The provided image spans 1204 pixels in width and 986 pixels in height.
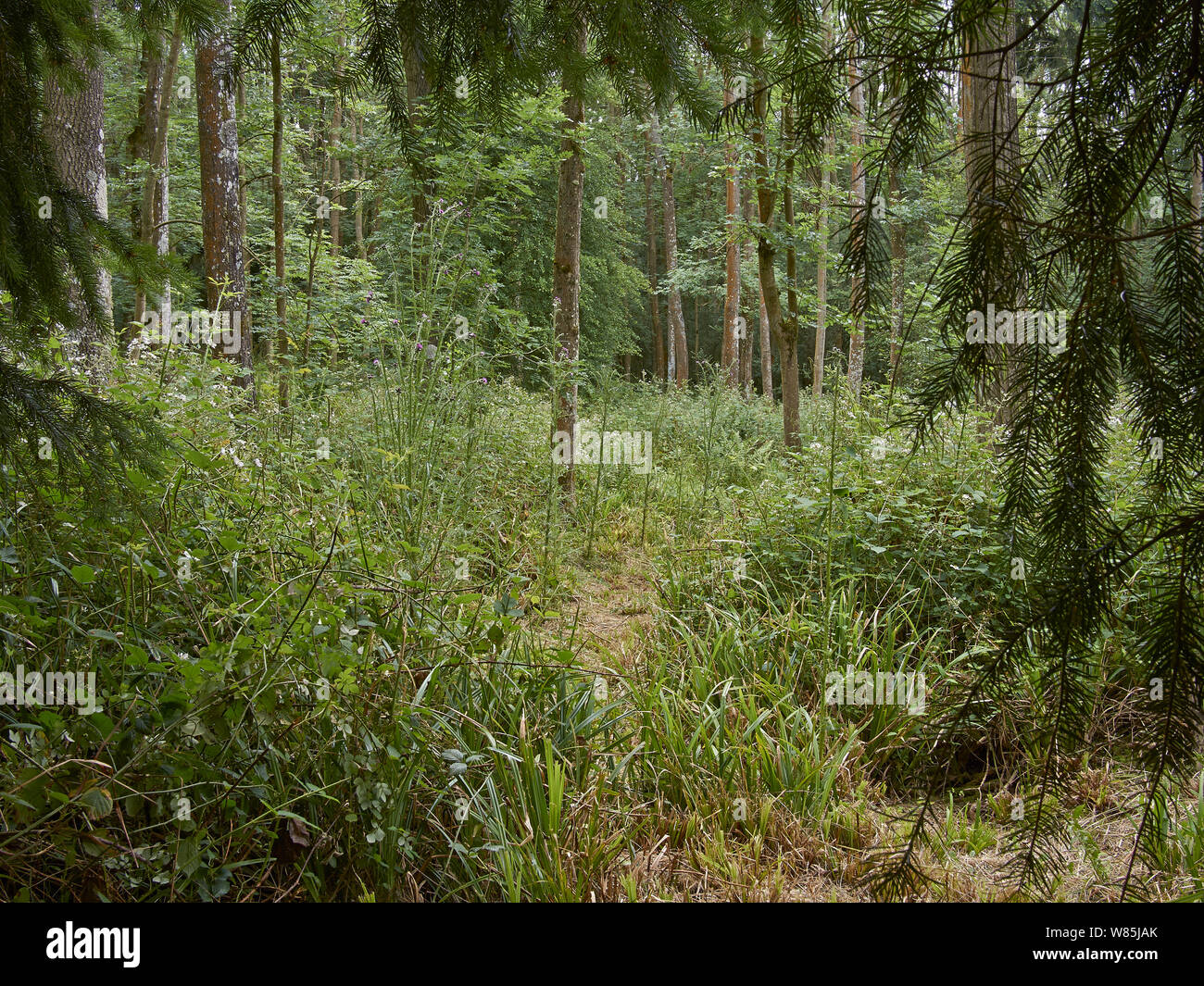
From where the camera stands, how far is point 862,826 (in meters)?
2.62

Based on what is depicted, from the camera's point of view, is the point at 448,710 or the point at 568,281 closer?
the point at 448,710

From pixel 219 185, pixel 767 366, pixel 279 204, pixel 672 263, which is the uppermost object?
pixel 672 263

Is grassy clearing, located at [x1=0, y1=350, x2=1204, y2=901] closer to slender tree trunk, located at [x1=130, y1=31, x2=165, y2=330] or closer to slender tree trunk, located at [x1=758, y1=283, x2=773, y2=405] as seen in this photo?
slender tree trunk, located at [x1=758, y1=283, x2=773, y2=405]

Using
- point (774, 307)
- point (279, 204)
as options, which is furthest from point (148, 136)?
point (774, 307)

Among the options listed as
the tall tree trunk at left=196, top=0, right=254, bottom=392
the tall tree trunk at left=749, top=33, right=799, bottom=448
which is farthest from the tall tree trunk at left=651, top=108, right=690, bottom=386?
the tall tree trunk at left=196, top=0, right=254, bottom=392

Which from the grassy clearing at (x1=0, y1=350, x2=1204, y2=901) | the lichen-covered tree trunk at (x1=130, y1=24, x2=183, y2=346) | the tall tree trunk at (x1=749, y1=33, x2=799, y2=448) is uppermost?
the lichen-covered tree trunk at (x1=130, y1=24, x2=183, y2=346)

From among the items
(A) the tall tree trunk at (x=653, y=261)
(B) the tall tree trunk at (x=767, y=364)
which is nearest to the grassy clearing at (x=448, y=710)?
(B) the tall tree trunk at (x=767, y=364)

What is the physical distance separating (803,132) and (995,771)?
271 cm

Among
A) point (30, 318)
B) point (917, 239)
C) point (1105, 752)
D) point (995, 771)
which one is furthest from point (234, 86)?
point (917, 239)

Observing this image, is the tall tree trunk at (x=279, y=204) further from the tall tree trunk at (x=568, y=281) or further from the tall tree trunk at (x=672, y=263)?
the tall tree trunk at (x=672, y=263)

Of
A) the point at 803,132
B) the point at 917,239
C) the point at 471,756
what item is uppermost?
the point at 917,239

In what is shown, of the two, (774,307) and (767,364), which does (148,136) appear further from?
(774,307)
